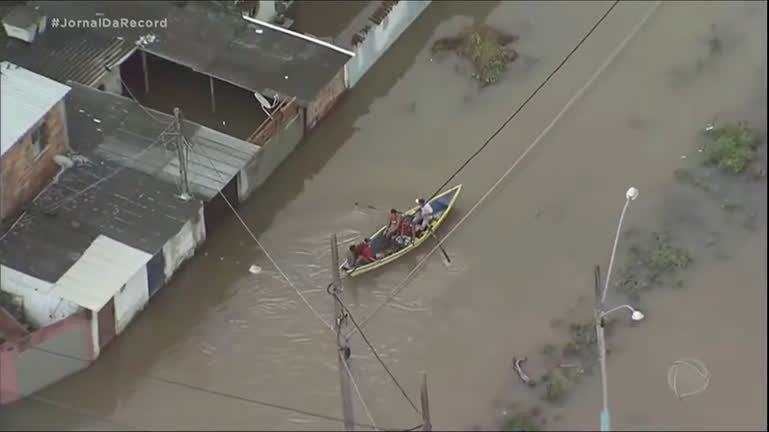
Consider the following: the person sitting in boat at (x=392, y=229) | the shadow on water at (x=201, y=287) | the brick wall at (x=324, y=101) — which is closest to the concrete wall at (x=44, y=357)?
the shadow on water at (x=201, y=287)

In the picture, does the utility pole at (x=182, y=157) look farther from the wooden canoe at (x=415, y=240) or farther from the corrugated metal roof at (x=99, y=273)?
the wooden canoe at (x=415, y=240)

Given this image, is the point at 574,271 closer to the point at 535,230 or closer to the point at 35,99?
the point at 535,230

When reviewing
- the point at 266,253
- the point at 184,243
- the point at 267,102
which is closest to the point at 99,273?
the point at 184,243

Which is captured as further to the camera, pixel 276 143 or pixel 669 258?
pixel 276 143

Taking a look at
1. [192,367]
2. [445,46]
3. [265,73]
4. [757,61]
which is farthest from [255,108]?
[757,61]

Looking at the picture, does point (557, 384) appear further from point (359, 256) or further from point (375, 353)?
point (359, 256)

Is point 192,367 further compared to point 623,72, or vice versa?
point 623,72
